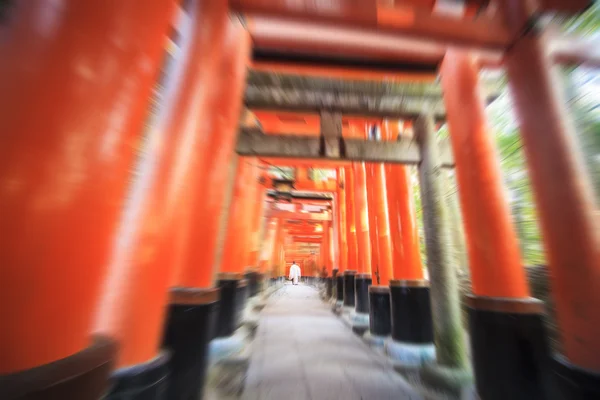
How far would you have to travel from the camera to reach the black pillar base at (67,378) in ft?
1.18

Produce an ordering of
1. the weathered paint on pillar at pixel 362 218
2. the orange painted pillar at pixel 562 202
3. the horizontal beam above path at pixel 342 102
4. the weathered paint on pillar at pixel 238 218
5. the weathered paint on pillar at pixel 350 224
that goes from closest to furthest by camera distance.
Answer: the orange painted pillar at pixel 562 202 → the horizontal beam above path at pixel 342 102 → the weathered paint on pillar at pixel 238 218 → the weathered paint on pillar at pixel 362 218 → the weathered paint on pillar at pixel 350 224

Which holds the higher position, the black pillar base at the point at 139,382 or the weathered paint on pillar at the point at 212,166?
the weathered paint on pillar at the point at 212,166

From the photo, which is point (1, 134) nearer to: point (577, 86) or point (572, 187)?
point (572, 187)

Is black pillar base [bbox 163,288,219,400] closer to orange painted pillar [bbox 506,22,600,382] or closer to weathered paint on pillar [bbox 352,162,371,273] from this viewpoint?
orange painted pillar [bbox 506,22,600,382]

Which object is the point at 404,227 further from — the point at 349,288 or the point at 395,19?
the point at 349,288

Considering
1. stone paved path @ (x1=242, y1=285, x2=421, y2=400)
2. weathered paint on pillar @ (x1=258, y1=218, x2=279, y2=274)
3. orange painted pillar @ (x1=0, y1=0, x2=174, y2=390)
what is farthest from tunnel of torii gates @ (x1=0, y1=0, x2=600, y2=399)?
weathered paint on pillar @ (x1=258, y1=218, x2=279, y2=274)

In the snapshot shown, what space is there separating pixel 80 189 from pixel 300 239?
17353 mm

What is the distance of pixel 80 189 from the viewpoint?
486 millimetres

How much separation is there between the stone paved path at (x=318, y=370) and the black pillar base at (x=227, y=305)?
1.39ft

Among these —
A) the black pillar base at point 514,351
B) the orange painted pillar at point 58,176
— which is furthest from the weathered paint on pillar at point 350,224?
the orange painted pillar at point 58,176

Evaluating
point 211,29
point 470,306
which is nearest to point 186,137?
point 211,29

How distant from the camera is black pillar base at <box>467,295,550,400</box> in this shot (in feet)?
4.75

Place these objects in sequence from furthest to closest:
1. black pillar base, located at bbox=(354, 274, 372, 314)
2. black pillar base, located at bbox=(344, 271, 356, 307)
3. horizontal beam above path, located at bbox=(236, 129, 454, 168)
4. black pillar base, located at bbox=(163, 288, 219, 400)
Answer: black pillar base, located at bbox=(344, 271, 356, 307)
black pillar base, located at bbox=(354, 274, 372, 314)
horizontal beam above path, located at bbox=(236, 129, 454, 168)
black pillar base, located at bbox=(163, 288, 219, 400)

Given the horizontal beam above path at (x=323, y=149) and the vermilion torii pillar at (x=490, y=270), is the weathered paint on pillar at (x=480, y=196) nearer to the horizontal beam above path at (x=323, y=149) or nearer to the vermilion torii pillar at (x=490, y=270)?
the vermilion torii pillar at (x=490, y=270)
